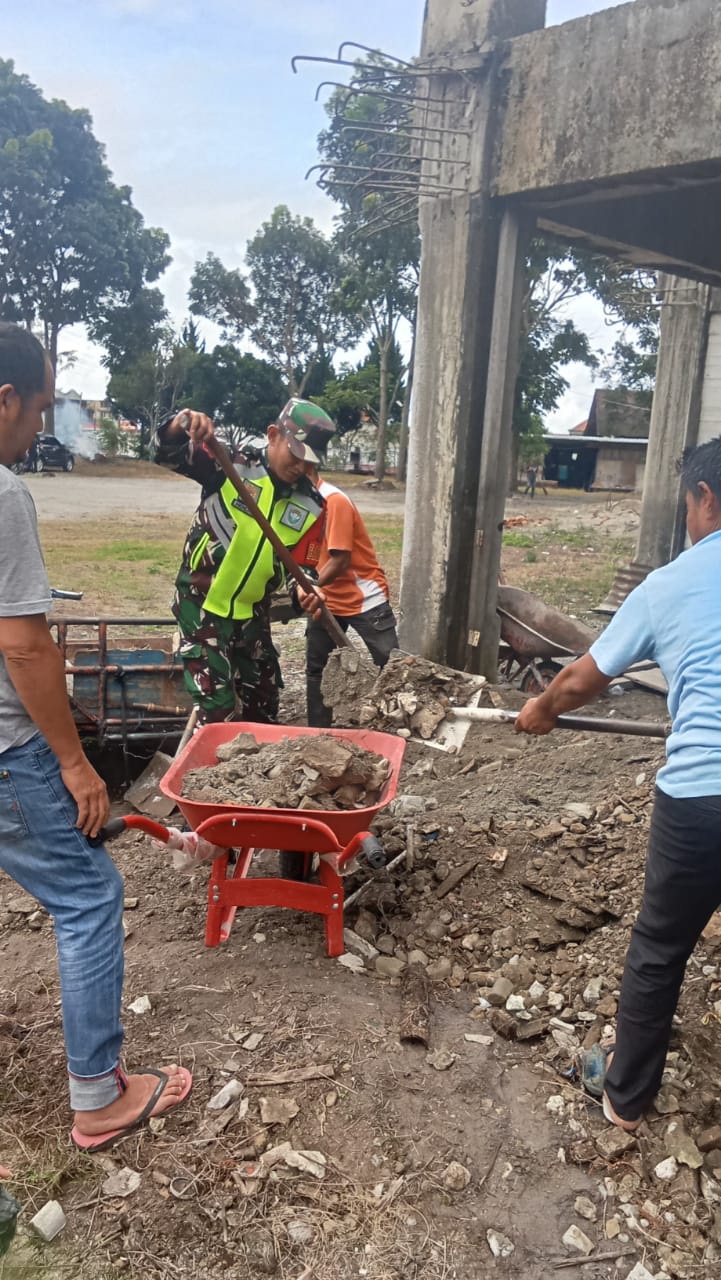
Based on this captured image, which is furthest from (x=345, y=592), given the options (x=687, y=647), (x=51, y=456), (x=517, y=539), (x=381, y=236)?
(x=51, y=456)

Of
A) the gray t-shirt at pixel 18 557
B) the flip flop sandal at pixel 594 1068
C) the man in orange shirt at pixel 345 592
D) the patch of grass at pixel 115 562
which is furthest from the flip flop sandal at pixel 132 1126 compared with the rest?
the patch of grass at pixel 115 562

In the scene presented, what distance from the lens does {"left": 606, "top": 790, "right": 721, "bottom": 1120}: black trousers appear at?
2.24 meters

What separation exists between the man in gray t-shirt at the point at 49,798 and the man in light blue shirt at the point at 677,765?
136cm

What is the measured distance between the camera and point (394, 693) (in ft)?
17.8

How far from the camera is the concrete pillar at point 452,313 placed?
5.89m

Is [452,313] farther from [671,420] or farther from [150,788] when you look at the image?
[671,420]

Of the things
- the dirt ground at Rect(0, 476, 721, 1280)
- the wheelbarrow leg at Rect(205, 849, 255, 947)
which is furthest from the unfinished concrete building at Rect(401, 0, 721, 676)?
the wheelbarrow leg at Rect(205, 849, 255, 947)

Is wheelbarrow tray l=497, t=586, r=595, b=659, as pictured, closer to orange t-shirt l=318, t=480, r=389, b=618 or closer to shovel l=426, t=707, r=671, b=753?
orange t-shirt l=318, t=480, r=389, b=618

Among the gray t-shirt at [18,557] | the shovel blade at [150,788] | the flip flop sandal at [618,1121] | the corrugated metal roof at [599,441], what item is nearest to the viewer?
the gray t-shirt at [18,557]

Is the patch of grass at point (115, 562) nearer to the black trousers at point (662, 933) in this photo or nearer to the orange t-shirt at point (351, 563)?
the orange t-shirt at point (351, 563)

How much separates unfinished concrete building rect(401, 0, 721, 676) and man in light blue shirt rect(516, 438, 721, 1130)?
11.8 ft

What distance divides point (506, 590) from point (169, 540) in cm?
1007

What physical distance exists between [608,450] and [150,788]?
38.9 meters

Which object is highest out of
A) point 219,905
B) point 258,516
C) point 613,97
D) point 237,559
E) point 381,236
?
point 381,236
